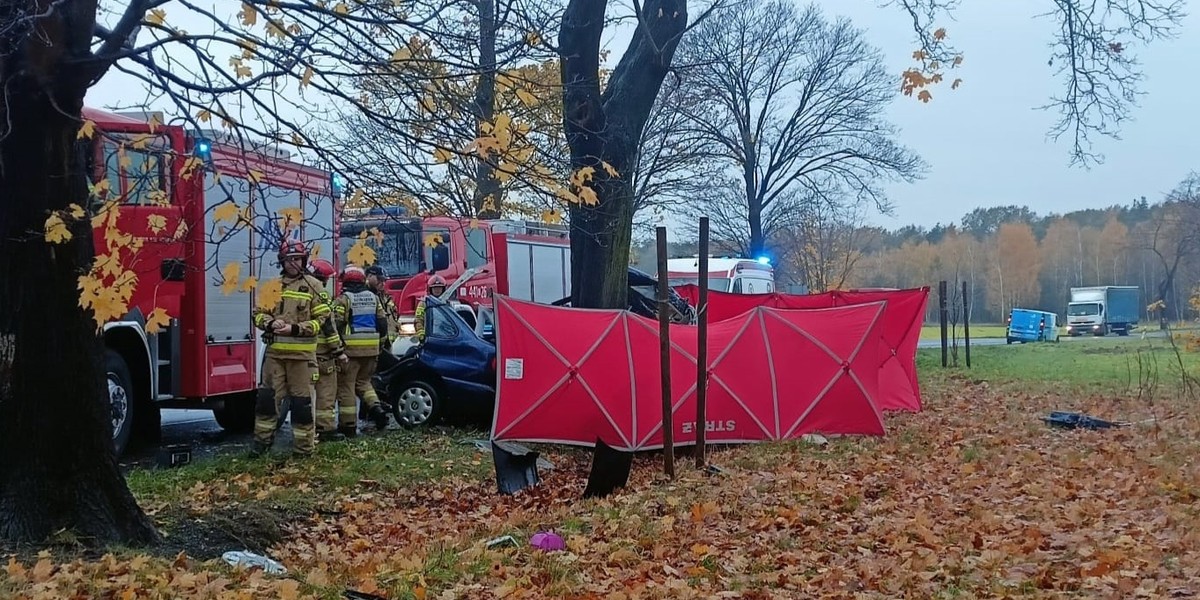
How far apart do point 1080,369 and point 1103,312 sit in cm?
3863

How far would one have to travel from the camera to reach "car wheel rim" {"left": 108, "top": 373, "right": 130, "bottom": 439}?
30.4ft

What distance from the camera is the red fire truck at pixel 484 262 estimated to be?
16.9 meters

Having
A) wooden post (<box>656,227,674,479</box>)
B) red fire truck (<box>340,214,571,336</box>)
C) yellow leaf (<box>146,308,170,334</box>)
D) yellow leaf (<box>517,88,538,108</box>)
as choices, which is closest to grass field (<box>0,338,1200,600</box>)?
wooden post (<box>656,227,674,479</box>)

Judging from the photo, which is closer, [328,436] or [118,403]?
[118,403]

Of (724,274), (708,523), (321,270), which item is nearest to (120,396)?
(321,270)

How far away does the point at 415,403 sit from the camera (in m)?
11.8

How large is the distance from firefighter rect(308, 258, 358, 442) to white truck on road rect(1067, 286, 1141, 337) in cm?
5385

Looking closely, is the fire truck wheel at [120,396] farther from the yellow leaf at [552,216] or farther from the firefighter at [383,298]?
the yellow leaf at [552,216]

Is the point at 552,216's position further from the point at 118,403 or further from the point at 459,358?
the point at 459,358

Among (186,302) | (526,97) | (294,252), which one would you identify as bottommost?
(186,302)

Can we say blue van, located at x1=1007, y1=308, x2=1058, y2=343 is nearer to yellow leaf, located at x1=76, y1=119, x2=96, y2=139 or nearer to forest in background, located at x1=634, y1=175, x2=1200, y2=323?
forest in background, located at x1=634, y1=175, x2=1200, y2=323

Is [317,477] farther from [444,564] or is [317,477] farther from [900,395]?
[900,395]

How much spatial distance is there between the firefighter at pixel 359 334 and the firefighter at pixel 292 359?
3.45ft

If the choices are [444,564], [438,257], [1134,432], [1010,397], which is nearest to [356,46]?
[444,564]
